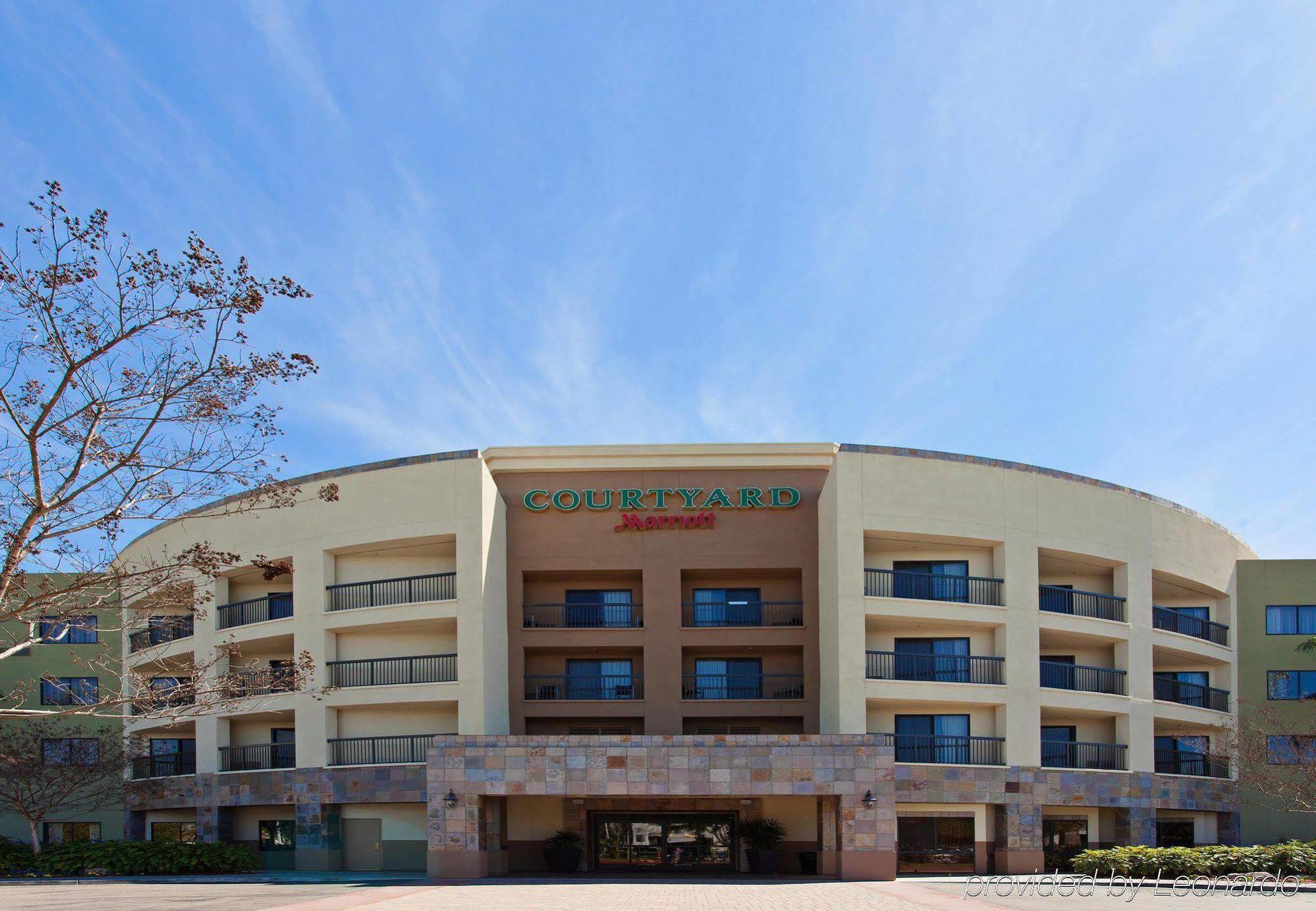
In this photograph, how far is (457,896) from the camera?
27.9 meters

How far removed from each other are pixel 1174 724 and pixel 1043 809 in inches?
311

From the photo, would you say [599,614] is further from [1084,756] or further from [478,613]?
[1084,756]

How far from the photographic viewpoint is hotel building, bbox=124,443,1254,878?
37.7 meters

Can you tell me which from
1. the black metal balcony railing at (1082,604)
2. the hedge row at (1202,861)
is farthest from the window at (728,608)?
the hedge row at (1202,861)

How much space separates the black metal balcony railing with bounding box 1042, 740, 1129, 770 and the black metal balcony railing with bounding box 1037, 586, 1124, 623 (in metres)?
4.49

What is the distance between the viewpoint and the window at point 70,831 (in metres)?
47.1

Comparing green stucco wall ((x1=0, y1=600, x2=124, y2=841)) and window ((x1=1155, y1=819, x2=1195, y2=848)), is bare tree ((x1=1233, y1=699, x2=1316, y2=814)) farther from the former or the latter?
green stucco wall ((x1=0, y1=600, x2=124, y2=841))

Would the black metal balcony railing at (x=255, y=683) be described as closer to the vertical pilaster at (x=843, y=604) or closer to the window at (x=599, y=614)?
the window at (x=599, y=614)

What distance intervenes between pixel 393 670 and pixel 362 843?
6.07 metres

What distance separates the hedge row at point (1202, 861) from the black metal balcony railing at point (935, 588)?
9044 mm

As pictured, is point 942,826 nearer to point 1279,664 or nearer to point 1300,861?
point 1300,861

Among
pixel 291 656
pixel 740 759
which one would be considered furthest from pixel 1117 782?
pixel 291 656

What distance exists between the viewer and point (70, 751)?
44906mm

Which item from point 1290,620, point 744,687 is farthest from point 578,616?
point 1290,620
